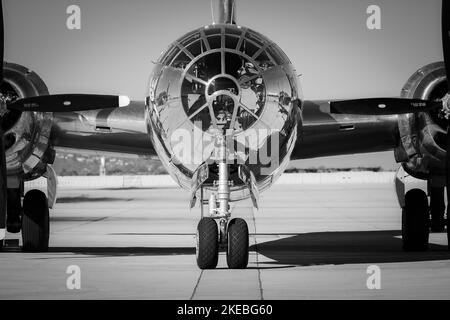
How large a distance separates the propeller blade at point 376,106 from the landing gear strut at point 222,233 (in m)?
2.96

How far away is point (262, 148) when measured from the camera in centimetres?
1328

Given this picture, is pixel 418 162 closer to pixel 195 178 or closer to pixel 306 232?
pixel 195 178

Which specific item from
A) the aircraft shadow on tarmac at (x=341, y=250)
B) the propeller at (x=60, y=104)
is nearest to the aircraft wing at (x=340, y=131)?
the aircraft shadow on tarmac at (x=341, y=250)

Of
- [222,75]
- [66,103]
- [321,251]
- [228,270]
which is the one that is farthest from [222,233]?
[321,251]

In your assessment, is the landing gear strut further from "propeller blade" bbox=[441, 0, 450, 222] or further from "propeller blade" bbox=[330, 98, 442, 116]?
"propeller blade" bbox=[441, 0, 450, 222]

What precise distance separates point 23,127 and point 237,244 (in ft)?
19.3

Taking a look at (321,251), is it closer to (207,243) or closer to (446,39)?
(446,39)

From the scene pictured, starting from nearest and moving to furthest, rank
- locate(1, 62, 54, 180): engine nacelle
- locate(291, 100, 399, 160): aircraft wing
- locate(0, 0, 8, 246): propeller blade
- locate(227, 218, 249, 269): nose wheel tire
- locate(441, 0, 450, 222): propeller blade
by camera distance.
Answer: locate(227, 218, 249, 269): nose wheel tire < locate(0, 0, 8, 246): propeller blade < locate(441, 0, 450, 222): propeller blade < locate(1, 62, 54, 180): engine nacelle < locate(291, 100, 399, 160): aircraft wing

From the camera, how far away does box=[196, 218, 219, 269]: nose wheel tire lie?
40.5 feet

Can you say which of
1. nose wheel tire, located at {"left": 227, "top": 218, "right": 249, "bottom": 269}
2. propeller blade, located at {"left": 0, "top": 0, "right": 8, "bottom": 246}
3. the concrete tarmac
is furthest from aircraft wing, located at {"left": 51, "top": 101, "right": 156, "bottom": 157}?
nose wheel tire, located at {"left": 227, "top": 218, "right": 249, "bottom": 269}

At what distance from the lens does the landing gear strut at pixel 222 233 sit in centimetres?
1234

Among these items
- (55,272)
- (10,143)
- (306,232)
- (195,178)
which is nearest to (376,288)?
(195,178)

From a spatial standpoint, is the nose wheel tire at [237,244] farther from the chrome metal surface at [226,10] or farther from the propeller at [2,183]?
the chrome metal surface at [226,10]

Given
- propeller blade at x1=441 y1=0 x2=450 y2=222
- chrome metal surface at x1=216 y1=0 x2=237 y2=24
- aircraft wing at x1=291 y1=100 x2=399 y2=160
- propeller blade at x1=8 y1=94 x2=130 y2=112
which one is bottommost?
aircraft wing at x1=291 y1=100 x2=399 y2=160
